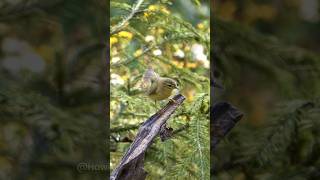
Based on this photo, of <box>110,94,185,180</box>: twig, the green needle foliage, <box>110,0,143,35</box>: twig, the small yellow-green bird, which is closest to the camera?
the green needle foliage

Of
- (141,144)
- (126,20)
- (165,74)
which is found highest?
(126,20)

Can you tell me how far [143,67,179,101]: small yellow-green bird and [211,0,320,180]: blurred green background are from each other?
39cm

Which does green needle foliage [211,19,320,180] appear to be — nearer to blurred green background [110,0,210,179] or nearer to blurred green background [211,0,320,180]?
blurred green background [211,0,320,180]

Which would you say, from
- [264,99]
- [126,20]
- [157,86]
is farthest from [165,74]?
[264,99]

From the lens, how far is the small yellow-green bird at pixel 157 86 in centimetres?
193

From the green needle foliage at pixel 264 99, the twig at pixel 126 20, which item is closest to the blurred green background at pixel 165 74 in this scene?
the twig at pixel 126 20

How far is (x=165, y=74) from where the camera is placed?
2084mm

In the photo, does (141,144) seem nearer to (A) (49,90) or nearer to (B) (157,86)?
(B) (157,86)

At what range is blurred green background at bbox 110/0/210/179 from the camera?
2.02 meters

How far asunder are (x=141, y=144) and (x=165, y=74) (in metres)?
0.39

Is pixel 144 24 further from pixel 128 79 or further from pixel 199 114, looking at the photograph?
pixel 199 114

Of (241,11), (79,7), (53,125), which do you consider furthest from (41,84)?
(241,11)

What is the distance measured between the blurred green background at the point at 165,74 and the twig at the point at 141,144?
78mm

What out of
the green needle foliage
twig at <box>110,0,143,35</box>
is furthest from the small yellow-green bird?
the green needle foliage
